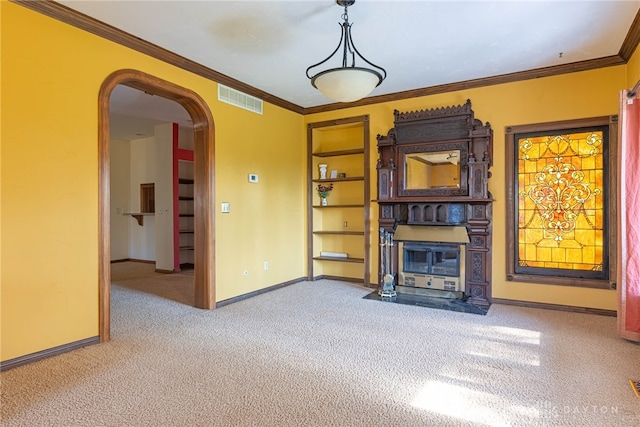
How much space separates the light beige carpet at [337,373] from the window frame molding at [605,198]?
409mm

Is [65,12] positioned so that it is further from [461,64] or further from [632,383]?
[632,383]

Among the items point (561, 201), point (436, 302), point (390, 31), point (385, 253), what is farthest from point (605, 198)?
point (390, 31)

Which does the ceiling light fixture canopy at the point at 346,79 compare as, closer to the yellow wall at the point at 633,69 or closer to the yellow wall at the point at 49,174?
the yellow wall at the point at 49,174

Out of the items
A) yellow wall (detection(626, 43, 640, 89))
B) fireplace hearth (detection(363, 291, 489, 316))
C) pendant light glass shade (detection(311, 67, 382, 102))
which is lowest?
fireplace hearth (detection(363, 291, 489, 316))

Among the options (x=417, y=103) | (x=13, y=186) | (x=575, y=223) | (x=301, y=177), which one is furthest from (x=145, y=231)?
(x=575, y=223)

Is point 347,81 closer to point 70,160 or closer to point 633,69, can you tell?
point 70,160

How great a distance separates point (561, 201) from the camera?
167 inches

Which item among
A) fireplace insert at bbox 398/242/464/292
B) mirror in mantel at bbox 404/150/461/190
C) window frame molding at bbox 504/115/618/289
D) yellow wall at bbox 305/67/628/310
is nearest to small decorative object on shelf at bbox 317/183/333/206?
mirror in mantel at bbox 404/150/461/190

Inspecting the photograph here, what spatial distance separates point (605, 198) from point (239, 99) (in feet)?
14.6

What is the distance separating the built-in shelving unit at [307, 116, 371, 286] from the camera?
228 inches

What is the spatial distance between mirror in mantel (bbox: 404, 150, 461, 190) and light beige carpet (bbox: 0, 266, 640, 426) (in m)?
1.70

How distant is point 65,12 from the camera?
2.93 meters

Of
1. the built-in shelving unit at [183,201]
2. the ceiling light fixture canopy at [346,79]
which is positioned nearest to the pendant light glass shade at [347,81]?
the ceiling light fixture canopy at [346,79]

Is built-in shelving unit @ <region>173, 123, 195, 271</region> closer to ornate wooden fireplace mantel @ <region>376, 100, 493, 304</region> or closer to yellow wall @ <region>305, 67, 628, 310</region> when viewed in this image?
ornate wooden fireplace mantel @ <region>376, 100, 493, 304</region>
